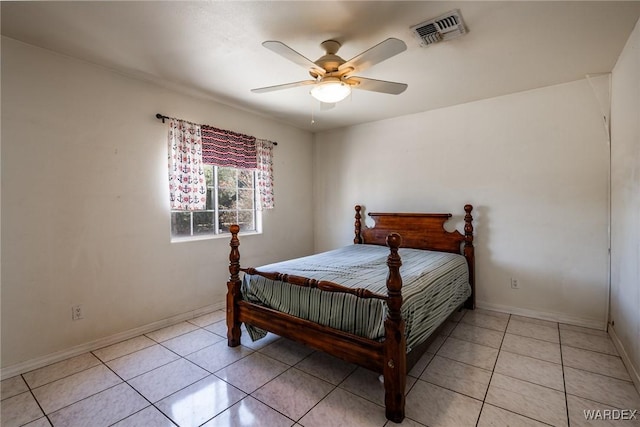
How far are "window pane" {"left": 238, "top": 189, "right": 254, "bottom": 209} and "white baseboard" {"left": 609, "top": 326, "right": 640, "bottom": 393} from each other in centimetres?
393

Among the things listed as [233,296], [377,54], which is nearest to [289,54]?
[377,54]

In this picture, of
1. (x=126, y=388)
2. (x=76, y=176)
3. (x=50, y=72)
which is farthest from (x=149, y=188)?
(x=126, y=388)

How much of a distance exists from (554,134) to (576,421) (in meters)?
2.67

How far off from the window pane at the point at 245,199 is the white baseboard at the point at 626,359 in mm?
3933

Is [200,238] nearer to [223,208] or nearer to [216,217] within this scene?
→ [216,217]

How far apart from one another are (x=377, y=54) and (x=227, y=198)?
102 inches

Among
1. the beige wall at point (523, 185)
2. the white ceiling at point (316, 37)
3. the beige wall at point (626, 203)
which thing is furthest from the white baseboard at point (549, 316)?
the white ceiling at point (316, 37)

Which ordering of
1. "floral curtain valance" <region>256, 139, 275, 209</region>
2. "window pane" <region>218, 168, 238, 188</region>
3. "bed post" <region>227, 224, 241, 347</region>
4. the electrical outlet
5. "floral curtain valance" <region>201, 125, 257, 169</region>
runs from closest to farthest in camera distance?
the electrical outlet
"bed post" <region>227, 224, 241, 347</region>
"floral curtain valance" <region>201, 125, 257, 169</region>
"window pane" <region>218, 168, 238, 188</region>
"floral curtain valance" <region>256, 139, 275, 209</region>

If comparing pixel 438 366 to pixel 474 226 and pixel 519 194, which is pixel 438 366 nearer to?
pixel 474 226

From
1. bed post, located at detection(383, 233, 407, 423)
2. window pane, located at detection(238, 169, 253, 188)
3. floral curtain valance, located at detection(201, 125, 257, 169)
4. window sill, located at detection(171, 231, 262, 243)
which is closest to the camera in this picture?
bed post, located at detection(383, 233, 407, 423)

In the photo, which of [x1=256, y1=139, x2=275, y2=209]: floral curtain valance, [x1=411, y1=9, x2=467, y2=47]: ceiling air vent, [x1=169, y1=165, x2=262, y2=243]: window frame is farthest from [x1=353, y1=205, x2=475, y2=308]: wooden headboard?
[x1=411, y1=9, x2=467, y2=47]: ceiling air vent

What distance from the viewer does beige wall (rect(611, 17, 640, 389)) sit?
207 centimetres

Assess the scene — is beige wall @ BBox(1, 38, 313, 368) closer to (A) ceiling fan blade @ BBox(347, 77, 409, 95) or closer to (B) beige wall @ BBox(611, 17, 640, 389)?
(A) ceiling fan blade @ BBox(347, 77, 409, 95)

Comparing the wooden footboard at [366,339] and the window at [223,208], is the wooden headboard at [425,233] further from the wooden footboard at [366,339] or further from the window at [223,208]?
the wooden footboard at [366,339]
